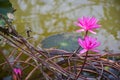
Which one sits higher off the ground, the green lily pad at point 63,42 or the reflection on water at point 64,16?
the reflection on water at point 64,16

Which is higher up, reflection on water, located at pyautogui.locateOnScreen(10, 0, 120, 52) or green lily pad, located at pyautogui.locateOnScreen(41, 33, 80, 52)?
reflection on water, located at pyautogui.locateOnScreen(10, 0, 120, 52)

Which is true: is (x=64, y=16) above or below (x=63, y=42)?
above

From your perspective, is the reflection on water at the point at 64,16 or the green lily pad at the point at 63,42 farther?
the reflection on water at the point at 64,16

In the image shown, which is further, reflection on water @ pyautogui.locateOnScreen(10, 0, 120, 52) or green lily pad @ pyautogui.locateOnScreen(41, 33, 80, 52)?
reflection on water @ pyautogui.locateOnScreen(10, 0, 120, 52)

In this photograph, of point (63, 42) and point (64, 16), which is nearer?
point (63, 42)
